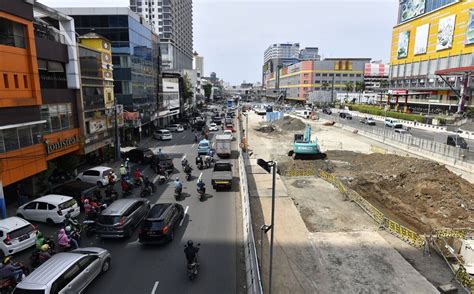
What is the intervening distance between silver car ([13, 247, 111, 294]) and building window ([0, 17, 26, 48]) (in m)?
15.3

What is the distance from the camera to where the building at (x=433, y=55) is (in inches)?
2881

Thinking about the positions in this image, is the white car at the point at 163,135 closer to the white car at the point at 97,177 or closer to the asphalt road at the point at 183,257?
the white car at the point at 97,177

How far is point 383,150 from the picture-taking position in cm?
4184

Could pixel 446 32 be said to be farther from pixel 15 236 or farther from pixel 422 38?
pixel 15 236

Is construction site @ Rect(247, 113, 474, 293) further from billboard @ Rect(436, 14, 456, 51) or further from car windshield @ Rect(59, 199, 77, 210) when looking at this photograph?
billboard @ Rect(436, 14, 456, 51)

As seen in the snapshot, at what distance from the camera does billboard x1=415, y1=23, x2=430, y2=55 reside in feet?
293

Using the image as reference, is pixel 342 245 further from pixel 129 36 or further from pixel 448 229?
pixel 129 36

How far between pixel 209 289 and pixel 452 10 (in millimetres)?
95847

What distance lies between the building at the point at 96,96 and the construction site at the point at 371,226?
1645cm

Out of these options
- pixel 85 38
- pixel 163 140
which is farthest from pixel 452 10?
pixel 85 38

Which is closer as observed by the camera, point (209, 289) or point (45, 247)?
point (209, 289)

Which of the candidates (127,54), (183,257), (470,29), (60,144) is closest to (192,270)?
(183,257)

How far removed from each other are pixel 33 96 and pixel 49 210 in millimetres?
8905

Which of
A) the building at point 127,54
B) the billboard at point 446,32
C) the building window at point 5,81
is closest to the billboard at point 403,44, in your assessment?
the billboard at point 446,32
